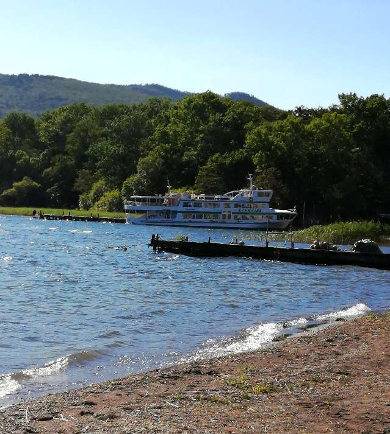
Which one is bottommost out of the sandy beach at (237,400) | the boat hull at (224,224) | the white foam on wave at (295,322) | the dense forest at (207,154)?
the boat hull at (224,224)

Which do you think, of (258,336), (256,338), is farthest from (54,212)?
(256,338)

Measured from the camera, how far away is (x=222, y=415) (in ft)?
45.3

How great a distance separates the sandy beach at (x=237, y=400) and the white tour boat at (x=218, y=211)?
92.8 metres

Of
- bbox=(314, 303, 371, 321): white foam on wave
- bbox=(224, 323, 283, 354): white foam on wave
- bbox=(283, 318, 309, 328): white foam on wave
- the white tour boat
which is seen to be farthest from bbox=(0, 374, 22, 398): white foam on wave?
the white tour boat

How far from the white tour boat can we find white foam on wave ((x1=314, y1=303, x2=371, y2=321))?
7685 centimetres

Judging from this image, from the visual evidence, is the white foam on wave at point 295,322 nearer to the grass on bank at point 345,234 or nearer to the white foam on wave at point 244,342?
the white foam on wave at point 244,342

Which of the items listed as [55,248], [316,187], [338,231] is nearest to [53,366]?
[55,248]

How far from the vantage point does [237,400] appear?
15.0 m

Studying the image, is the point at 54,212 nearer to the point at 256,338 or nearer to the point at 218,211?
the point at 218,211

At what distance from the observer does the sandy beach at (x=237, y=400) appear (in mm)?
13148

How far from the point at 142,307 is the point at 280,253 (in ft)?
88.3

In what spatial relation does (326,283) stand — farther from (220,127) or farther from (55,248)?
(220,127)

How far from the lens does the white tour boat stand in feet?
377

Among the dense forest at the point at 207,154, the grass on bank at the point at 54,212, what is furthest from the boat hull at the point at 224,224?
the grass on bank at the point at 54,212
